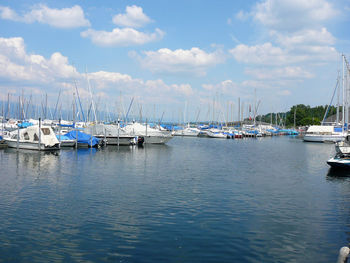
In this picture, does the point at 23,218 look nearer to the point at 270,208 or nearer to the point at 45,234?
the point at 45,234

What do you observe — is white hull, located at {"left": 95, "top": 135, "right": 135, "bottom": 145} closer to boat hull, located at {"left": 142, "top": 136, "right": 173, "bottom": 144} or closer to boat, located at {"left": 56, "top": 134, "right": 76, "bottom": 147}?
boat hull, located at {"left": 142, "top": 136, "right": 173, "bottom": 144}

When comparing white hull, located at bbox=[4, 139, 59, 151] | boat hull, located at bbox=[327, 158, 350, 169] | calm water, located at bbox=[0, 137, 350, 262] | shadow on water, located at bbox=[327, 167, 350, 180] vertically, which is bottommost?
calm water, located at bbox=[0, 137, 350, 262]

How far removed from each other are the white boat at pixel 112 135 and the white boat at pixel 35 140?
13.9m

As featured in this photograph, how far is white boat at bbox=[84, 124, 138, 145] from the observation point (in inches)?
2736

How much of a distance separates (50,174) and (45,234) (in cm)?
1752

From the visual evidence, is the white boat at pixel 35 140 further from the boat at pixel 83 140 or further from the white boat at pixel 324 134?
the white boat at pixel 324 134

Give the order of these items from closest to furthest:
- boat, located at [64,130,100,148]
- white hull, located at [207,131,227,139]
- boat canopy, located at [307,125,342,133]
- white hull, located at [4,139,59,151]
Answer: white hull, located at [4,139,59,151] → boat, located at [64,130,100,148] → boat canopy, located at [307,125,342,133] → white hull, located at [207,131,227,139]

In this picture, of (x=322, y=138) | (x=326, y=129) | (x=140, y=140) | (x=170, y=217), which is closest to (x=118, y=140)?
(x=140, y=140)

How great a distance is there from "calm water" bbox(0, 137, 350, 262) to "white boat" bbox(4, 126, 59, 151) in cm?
2027

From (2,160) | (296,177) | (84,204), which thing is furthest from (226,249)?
(2,160)

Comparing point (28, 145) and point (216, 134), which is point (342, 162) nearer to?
point (28, 145)

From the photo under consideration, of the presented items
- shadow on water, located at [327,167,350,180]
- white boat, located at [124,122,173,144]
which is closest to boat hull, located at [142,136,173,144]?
white boat, located at [124,122,173,144]

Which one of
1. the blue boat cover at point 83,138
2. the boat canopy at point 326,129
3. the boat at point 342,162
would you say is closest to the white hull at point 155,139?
the blue boat cover at point 83,138

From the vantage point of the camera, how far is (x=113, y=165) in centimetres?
3969
